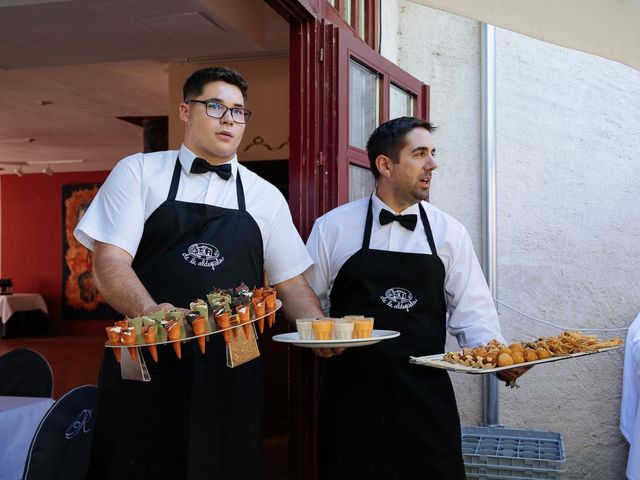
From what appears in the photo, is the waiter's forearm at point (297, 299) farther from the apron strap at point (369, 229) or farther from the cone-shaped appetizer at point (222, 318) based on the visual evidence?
the cone-shaped appetizer at point (222, 318)

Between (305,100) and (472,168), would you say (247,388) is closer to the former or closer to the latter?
(305,100)

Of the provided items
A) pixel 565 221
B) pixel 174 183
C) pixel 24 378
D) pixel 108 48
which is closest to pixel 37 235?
pixel 108 48

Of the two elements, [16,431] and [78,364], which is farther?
[78,364]

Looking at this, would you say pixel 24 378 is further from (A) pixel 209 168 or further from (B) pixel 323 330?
(B) pixel 323 330

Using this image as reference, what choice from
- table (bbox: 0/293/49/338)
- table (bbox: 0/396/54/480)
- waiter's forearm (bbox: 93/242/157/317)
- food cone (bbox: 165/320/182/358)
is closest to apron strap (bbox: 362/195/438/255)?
waiter's forearm (bbox: 93/242/157/317)

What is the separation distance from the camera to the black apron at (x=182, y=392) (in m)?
2.11

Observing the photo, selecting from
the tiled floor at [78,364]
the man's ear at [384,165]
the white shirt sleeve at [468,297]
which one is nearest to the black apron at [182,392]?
the man's ear at [384,165]

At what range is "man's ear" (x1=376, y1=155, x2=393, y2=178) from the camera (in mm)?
2666

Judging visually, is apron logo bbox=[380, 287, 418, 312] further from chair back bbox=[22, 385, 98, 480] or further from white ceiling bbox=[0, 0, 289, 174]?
white ceiling bbox=[0, 0, 289, 174]

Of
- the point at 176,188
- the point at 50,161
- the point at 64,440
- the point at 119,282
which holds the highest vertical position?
the point at 50,161

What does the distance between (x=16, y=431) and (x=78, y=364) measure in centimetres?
687

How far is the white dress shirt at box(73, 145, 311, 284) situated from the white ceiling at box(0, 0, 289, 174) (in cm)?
261

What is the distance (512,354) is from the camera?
2.29 meters

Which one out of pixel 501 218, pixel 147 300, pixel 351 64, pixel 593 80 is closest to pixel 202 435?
pixel 147 300
